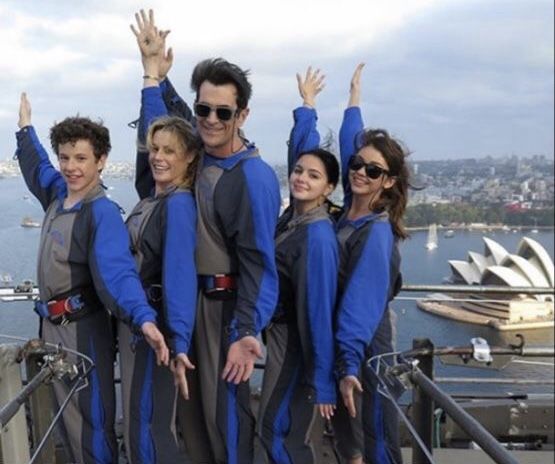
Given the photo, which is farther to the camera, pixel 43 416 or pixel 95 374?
pixel 43 416

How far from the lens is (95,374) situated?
2.36 meters

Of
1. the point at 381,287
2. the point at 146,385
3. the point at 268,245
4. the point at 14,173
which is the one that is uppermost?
the point at 14,173

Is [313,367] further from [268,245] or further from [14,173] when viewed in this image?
[14,173]

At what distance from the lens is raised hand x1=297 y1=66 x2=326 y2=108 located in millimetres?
2779

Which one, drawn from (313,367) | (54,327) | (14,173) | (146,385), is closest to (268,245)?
(313,367)

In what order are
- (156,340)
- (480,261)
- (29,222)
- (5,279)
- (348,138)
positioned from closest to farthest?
(156,340) → (348,138) → (29,222) → (5,279) → (480,261)

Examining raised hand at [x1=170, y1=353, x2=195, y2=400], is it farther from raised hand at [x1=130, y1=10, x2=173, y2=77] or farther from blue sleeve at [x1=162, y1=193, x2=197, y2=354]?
raised hand at [x1=130, y1=10, x2=173, y2=77]

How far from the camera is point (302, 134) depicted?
8.85 feet

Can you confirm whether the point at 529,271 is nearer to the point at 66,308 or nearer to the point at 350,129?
the point at 350,129

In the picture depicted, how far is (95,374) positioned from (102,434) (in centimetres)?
23

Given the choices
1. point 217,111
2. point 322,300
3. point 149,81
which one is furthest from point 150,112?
point 322,300

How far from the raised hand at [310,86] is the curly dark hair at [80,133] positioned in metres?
0.85

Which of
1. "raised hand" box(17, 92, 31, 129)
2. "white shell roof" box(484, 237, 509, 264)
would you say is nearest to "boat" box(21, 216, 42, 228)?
"raised hand" box(17, 92, 31, 129)

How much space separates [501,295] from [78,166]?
6.78ft
